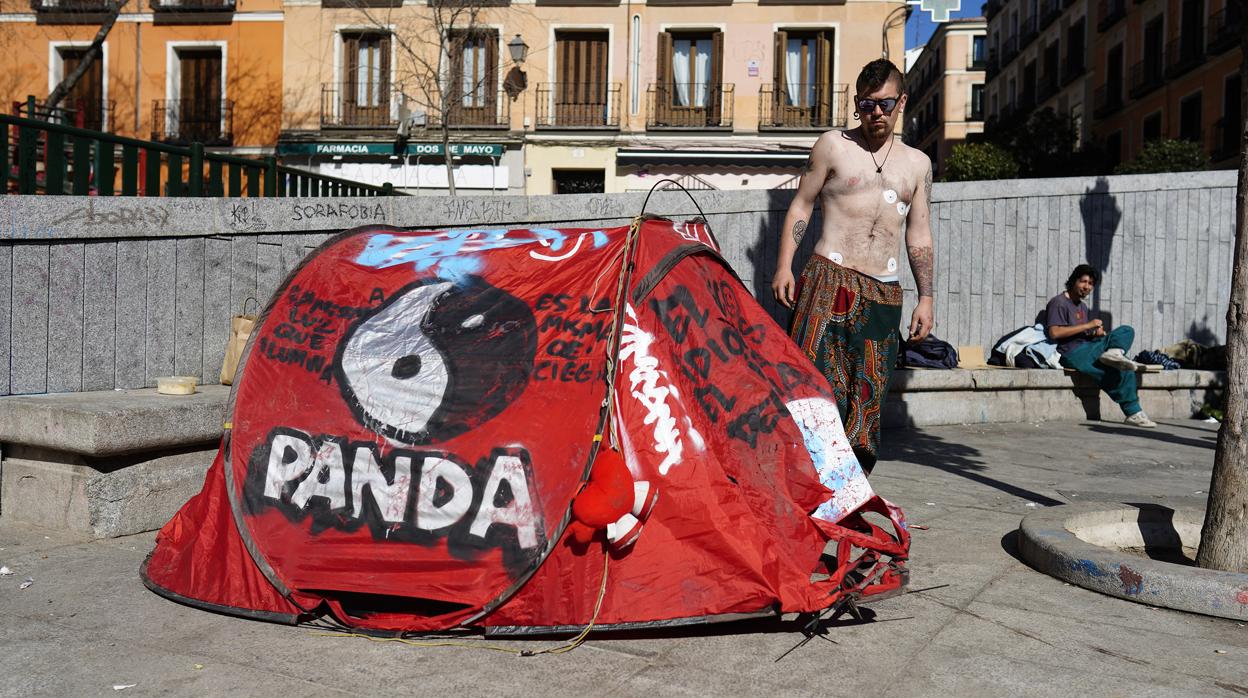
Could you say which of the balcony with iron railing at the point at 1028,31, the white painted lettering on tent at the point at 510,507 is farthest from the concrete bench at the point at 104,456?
the balcony with iron railing at the point at 1028,31

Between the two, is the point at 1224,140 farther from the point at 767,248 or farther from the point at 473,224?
the point at 473,224

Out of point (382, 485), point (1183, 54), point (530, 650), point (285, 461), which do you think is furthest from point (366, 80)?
point (530, 650)

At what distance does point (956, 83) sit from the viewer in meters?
57.3

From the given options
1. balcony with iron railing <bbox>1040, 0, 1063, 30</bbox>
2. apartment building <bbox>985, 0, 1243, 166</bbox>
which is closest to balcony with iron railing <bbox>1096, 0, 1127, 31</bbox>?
apartment building <bbox>985, 0, 1243, 166</bbox>

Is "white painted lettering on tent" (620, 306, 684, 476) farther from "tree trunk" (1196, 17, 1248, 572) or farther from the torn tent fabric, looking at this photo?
"tree trunk" (1196, 17, 1248, 572)

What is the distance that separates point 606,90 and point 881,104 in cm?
2105

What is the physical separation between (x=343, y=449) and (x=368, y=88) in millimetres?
23807

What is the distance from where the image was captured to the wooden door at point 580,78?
2472 centimetres

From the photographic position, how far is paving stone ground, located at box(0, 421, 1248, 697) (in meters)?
2.70

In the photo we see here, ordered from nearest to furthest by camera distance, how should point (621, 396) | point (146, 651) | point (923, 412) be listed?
point (146, 651)
point (621, 396)
point (923, 412)

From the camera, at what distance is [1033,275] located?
390 inches

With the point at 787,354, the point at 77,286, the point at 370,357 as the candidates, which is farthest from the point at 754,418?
the point at 77,286

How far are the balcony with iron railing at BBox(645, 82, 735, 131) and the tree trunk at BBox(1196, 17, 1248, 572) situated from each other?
824 inches

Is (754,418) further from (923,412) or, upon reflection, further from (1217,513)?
(923,412)
